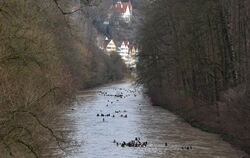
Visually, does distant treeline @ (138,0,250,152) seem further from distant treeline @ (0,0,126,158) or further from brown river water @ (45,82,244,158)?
distant treeline @ (0,0,126,158)

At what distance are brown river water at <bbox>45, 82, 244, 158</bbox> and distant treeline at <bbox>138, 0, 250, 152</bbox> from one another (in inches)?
43.6

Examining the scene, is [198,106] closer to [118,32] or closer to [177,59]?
[177,59]

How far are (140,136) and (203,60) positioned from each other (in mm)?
7976

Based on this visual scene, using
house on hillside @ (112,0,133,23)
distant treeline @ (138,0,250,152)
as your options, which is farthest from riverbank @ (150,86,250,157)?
house on hillside @ (112,0,133,23)

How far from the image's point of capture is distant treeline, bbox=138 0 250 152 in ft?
82.0

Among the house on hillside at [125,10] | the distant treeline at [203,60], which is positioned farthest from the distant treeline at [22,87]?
the house on hillside at [125,10]

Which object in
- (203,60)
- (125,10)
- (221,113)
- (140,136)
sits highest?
(125,10)

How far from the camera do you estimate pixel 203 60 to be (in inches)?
1294

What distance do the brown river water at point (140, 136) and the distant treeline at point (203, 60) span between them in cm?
111

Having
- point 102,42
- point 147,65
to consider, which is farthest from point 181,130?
point 102,42

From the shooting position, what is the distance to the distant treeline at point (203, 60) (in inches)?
984

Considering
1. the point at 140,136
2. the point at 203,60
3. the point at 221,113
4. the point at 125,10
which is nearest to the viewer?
the point at 221,113

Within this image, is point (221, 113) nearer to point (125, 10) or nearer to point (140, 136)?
point (140, 136)

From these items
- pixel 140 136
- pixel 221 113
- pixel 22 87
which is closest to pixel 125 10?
pixel 140 136
